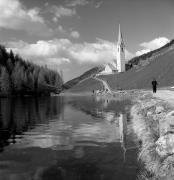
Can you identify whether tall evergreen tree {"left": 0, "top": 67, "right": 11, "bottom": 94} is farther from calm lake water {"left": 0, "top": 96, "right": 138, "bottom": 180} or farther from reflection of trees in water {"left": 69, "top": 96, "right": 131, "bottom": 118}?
calm lake water {"left": 0, "top": 96, "right": 138, "bottom": 180}

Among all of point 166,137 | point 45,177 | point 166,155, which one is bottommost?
point 45,177

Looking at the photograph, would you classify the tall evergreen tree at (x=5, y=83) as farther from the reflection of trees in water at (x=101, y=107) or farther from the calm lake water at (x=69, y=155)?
the calm lake water at (x=69, y=155)

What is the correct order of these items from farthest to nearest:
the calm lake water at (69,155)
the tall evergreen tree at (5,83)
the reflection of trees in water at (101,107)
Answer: the tall evergreen tree at (5,83) < the reflection of trees in water at (101,107) < the calm lake water at (69,155)

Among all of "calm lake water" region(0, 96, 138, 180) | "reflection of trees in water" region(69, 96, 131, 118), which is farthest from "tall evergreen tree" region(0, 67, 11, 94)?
"calm lake water" region(0, 96, 138, 180)

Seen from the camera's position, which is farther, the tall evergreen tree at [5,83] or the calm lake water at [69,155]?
the tall evergreen tree at [5,83]

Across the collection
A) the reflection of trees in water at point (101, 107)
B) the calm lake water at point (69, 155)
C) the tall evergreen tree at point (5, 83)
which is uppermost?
the tall evergreen tree at point (5, 83)

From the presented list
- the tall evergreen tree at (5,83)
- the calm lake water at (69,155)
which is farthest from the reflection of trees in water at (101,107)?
the tall evergreen tree at (5,83)

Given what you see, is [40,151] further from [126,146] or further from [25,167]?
[126,146]

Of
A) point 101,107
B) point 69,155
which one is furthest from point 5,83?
point 69,155

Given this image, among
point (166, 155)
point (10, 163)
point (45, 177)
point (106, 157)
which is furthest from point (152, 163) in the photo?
point (10, 163)

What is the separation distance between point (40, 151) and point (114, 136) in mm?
8854

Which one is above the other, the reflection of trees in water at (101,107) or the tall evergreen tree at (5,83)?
the tall evergreen tree at (5,83)

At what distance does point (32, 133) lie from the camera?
30359 millimetres

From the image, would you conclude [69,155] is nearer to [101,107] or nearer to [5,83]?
[101,107]
